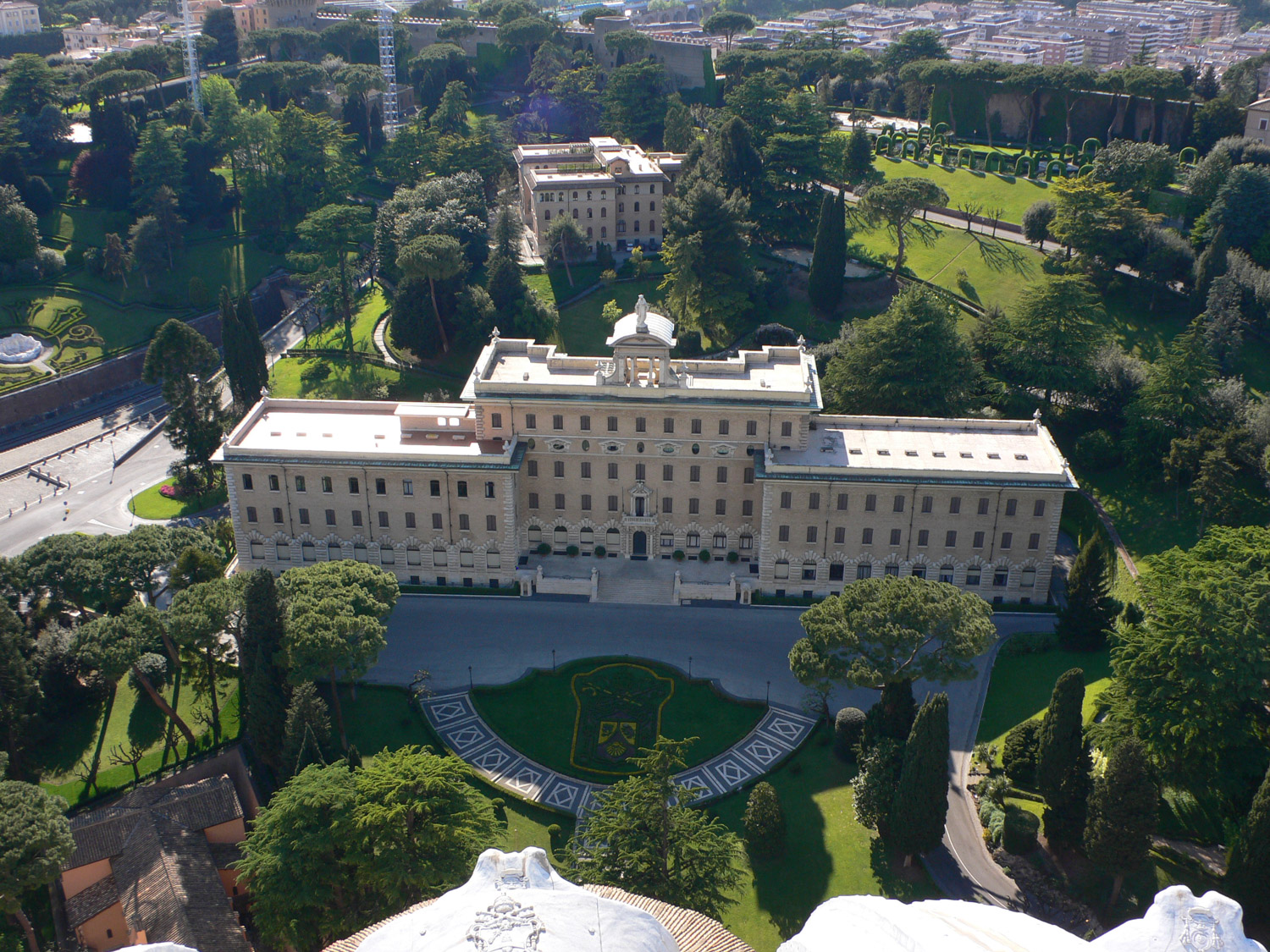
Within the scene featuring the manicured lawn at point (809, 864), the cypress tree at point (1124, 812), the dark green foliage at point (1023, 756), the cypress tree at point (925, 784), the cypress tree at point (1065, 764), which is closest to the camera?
the cypress tree at point (1124, 812)

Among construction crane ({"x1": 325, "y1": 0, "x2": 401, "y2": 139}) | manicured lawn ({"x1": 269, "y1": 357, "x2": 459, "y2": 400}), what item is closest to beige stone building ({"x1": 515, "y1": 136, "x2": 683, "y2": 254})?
manicured lawn ({"x1": 269, "y1": 357, "x2": 459, "y2": 400})

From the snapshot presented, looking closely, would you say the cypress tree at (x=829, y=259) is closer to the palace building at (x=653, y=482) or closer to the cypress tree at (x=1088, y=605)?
the palace building at (x=653, y=482)

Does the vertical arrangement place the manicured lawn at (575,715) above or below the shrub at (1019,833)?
below

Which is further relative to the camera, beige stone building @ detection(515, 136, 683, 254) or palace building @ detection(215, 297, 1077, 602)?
beige stone building @ detection(515, 136, 683, 254)

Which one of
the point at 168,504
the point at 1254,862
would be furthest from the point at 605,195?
the point at 1254,862

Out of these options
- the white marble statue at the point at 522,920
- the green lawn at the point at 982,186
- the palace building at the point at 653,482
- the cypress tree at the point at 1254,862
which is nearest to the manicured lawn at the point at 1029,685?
the palace building at the point at 653,482

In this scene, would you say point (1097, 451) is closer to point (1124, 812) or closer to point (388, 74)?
point (1124, 812)

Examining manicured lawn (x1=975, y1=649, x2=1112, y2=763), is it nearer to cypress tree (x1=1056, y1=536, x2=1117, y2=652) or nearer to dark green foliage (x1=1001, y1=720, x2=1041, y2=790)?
cypress tree (x1=1056, y1=536, x2=1117, y2=652)
